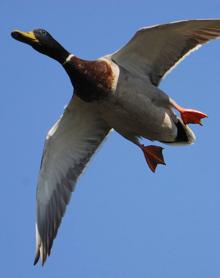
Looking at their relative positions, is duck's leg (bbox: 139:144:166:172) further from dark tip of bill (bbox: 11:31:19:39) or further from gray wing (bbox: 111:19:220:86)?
dark tip of bill (bbox: 11:31:19:39)

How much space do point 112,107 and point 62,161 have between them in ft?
4.41

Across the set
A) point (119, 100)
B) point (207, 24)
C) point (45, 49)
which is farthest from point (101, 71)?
point (207, 24)

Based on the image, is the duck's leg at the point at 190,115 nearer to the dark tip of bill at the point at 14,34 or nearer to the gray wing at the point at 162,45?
the gray wing at the point at 162,45

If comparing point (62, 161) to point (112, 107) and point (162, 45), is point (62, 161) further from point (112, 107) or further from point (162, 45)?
point (162, 45)

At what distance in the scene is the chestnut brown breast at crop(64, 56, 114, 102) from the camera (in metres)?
5.79

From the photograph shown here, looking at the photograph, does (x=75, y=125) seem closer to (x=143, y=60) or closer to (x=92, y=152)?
(x=92, y=152)

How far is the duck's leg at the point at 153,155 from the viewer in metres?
6.72

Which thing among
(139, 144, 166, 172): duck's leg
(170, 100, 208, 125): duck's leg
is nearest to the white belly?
(170, 100, 208, 125): duck's leg

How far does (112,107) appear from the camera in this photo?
5.82 m

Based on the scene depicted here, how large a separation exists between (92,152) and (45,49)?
1.53 metres

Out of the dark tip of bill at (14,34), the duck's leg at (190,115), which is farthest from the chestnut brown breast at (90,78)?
the duck's leg at (190,115)

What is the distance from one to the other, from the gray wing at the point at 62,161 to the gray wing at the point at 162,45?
0.77m

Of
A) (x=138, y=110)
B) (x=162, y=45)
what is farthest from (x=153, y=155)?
(x=162, y=45)

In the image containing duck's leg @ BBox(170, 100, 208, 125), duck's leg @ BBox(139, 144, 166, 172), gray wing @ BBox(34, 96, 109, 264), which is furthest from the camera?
duck's leg @ BBox(139, 144, 166, 172)
